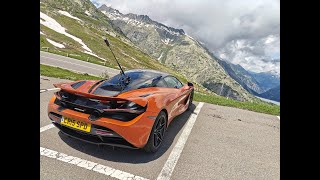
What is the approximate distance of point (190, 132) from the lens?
5301mm

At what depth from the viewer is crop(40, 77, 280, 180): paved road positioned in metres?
3.35

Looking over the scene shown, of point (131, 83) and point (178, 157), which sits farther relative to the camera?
point (131, 83)

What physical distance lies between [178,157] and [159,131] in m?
0.57

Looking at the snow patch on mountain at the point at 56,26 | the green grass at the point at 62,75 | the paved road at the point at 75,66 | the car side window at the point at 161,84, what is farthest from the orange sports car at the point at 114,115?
the snow patch on mountain at the point at 56,26

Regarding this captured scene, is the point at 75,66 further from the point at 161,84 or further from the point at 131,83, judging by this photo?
the point at 131,83

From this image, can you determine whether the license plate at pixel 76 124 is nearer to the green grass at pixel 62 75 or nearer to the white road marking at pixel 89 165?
the white road marking at pixel 89 165

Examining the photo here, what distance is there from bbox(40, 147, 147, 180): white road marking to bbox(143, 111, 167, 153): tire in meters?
0.68

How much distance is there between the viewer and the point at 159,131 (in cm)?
418

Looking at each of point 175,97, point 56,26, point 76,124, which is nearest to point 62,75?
point 175,97

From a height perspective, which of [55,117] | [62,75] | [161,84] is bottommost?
[55,117]

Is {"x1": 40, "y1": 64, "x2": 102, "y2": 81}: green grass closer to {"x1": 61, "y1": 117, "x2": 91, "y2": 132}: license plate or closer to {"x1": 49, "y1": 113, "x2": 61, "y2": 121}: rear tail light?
{"x1": 49, "y1": 113, "x2": 61, "y2": 121}: rear tail light

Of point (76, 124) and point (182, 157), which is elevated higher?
point (76, 124)
